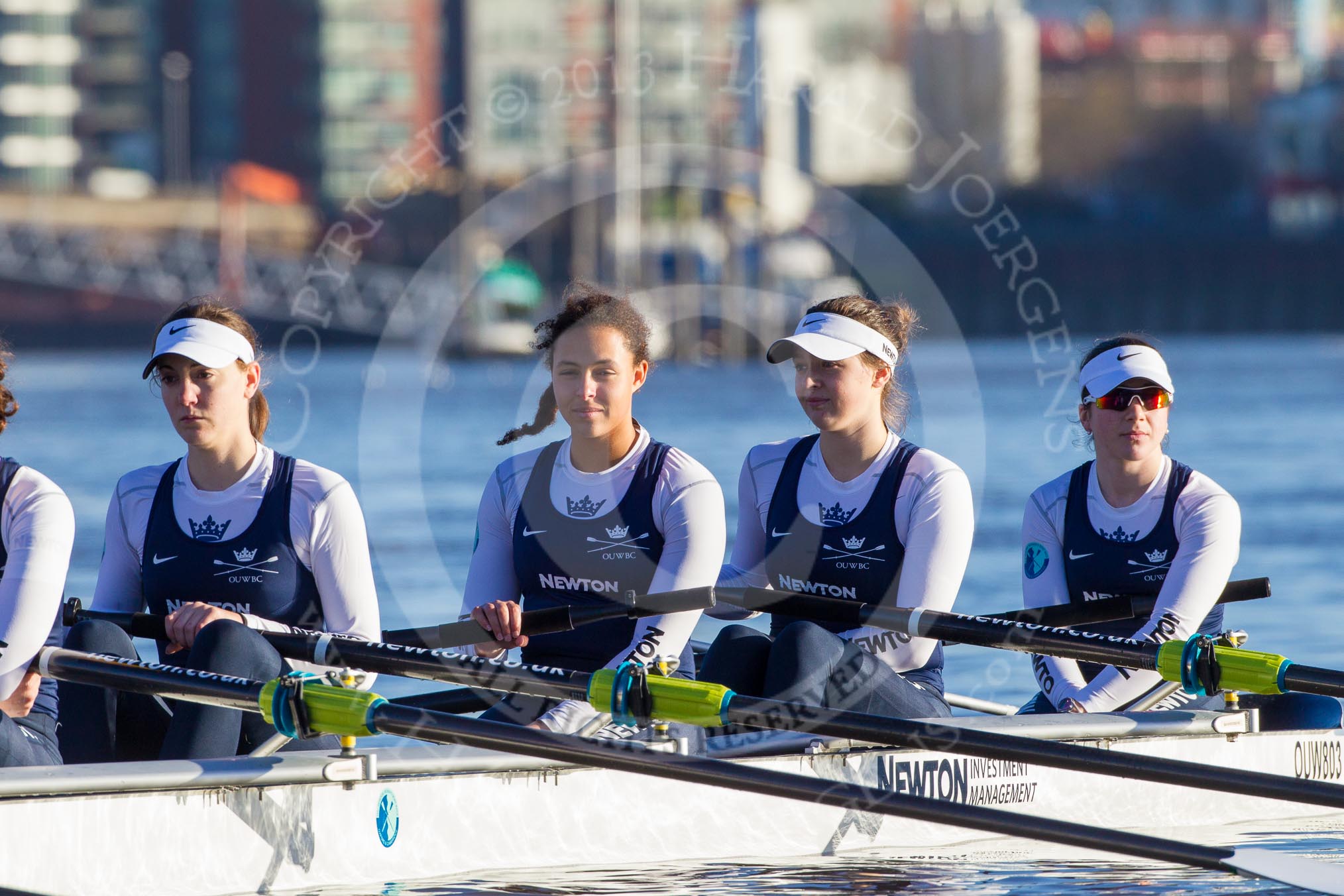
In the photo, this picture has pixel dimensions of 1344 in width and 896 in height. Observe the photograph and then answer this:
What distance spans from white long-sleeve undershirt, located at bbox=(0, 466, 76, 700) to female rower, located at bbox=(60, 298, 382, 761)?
22 centimetres

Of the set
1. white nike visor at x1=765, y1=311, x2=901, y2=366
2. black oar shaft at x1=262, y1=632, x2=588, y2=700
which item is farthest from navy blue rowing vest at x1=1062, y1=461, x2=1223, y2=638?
black oar shaft at x1=262, y1=632, x2=588, y2=700

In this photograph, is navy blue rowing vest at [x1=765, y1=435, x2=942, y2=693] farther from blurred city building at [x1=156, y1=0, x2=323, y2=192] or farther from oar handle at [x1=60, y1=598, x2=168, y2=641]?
blurred city building at [x1=156, y1=0, x2=323, y2=192]

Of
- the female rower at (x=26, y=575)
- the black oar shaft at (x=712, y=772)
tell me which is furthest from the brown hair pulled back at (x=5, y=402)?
the black oar shaft at (x=712, y=772)

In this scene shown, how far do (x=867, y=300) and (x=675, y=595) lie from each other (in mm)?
976

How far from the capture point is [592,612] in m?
4.63

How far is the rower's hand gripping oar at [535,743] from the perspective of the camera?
3.83m

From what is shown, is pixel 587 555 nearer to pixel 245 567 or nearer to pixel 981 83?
pixel 245 567

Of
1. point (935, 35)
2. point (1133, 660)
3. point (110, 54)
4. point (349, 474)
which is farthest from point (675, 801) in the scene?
point (110, 54)

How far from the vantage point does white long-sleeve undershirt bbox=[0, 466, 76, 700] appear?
4035 mm

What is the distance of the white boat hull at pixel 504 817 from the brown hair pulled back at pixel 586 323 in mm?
977

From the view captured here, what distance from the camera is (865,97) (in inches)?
2151

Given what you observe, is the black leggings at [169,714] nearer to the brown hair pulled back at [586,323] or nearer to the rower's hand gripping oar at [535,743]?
the rower's hand gripping oar at [535,743]

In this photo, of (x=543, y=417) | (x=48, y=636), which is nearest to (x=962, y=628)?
(x=543, y=417)

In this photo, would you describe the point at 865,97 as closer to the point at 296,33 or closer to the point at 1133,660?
the point at 296,33
